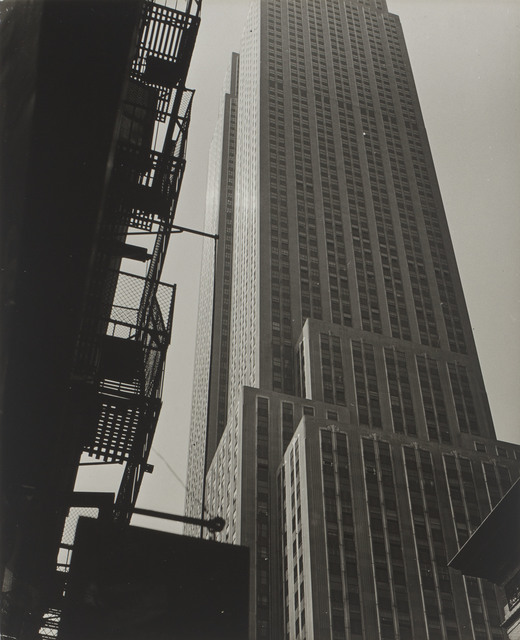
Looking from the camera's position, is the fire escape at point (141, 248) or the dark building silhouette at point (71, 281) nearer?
the dark building silhouette at point (71, 281)

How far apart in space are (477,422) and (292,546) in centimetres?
3432

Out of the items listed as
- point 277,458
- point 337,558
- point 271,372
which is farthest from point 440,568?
point 271,372

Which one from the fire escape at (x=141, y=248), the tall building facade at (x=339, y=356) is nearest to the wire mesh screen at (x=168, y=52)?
the fire escape at (x=141, y=248)

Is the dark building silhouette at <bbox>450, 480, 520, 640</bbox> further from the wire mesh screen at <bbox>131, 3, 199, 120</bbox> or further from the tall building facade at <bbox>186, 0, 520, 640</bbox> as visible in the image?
the wire mesh screen at <bbox>131, 3, 199, 120</bbox>

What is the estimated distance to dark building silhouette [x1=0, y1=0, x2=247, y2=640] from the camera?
17.7 ft

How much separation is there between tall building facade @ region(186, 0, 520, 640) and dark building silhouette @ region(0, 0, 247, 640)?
32693 millimetres

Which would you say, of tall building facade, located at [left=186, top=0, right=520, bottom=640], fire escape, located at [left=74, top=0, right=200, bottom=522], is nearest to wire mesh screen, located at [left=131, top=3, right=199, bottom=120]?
fire escape, located at [left=74, top=0, right=200, bottom=522]

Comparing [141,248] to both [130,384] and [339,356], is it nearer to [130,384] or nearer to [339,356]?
[130,384]

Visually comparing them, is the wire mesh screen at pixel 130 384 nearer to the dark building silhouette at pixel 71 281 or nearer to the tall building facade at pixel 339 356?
the dark building silhouette at pixel 71 281

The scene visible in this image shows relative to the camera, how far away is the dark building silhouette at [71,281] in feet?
17.7

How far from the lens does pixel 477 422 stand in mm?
97812

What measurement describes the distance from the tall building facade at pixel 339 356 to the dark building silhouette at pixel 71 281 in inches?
1287

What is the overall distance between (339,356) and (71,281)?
299ft

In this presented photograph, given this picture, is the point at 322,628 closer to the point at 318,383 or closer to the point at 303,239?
the point at 318,383
